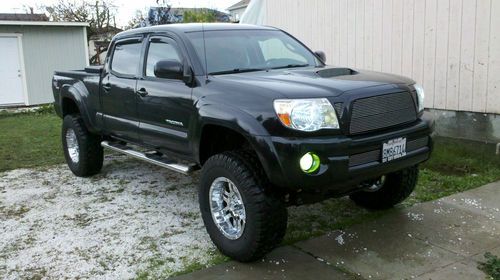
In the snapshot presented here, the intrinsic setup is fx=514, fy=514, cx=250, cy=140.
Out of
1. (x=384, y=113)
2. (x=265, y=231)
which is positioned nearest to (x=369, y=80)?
(x=384, y=113)

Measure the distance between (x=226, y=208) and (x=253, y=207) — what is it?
51 cm

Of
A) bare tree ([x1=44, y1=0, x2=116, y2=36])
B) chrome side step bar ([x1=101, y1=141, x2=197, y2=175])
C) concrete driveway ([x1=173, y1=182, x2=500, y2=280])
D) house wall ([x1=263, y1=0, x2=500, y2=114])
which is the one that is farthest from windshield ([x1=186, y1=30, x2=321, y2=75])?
bare tree ([x1=44, y1=0, x2=116, y2=36])

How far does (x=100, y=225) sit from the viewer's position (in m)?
5.06

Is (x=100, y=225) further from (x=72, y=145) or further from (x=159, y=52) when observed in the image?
(x=72, y=145)

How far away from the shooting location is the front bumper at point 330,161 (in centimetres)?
353

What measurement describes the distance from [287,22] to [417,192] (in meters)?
5.44

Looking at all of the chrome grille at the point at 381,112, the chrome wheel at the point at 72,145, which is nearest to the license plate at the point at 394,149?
the chrome grille at the point at 381,112

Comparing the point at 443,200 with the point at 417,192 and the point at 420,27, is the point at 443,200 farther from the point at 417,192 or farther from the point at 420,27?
the point at 420,27

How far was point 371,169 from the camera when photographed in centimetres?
377

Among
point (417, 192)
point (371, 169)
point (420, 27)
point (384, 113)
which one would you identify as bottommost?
point (417, 192)

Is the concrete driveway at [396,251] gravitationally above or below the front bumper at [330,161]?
below

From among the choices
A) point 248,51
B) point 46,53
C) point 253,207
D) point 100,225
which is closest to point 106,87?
point 100,225

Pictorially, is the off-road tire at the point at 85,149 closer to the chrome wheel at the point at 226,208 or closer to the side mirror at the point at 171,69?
the side mirror at the point at 171,69

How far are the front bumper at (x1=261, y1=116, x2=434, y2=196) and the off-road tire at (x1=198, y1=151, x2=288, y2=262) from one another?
190mm
